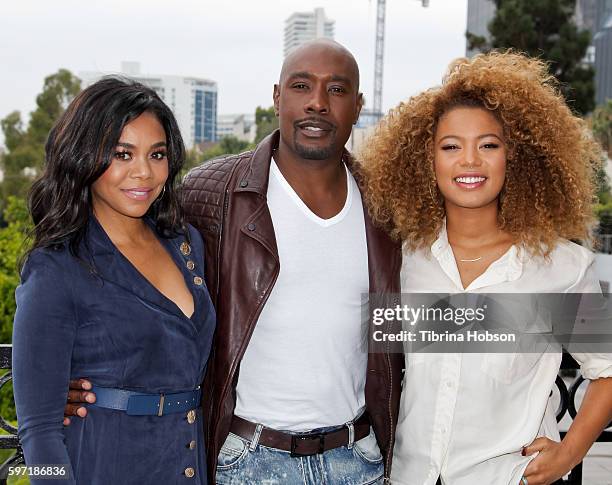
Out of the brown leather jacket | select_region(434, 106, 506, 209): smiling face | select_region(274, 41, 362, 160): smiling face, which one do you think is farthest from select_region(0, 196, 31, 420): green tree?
select_region(434, 106, 506, 209): smiling face

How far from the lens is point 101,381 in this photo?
2.11 meters

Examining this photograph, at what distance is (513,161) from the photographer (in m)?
Result: 2.72

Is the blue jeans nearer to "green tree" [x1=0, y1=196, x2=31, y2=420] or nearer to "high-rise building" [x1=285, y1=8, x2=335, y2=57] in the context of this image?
"green tree" [x1=0, y1=196, x2=31, y2=420]

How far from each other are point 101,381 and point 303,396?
0.72m

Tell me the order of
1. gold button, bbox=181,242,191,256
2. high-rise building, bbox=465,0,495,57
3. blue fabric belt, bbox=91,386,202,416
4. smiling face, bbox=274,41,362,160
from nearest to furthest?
blue fabric belt, bbox=91,386,202,416 < gold button, bbox=181,242,191,256 < smiling face, bbox=274,41,362,160 < high-rise building, bbox=465,0,495,57

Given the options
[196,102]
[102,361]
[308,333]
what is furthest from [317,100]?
[196,102]

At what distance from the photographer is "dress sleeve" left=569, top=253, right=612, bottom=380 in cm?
246

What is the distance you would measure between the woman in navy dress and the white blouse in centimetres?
70

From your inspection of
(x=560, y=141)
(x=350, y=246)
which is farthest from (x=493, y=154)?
(x=350, y=246)

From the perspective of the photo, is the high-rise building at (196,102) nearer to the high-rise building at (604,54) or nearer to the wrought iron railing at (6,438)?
the high-rise building at (604,54)

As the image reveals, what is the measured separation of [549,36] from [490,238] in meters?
20.1

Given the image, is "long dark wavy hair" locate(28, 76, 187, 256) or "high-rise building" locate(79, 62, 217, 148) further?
"high-rise building" locate(79, 62, 217, 148)

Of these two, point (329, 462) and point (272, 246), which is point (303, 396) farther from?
point (272, 246)

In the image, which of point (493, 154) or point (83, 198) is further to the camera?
point (493, 154)
